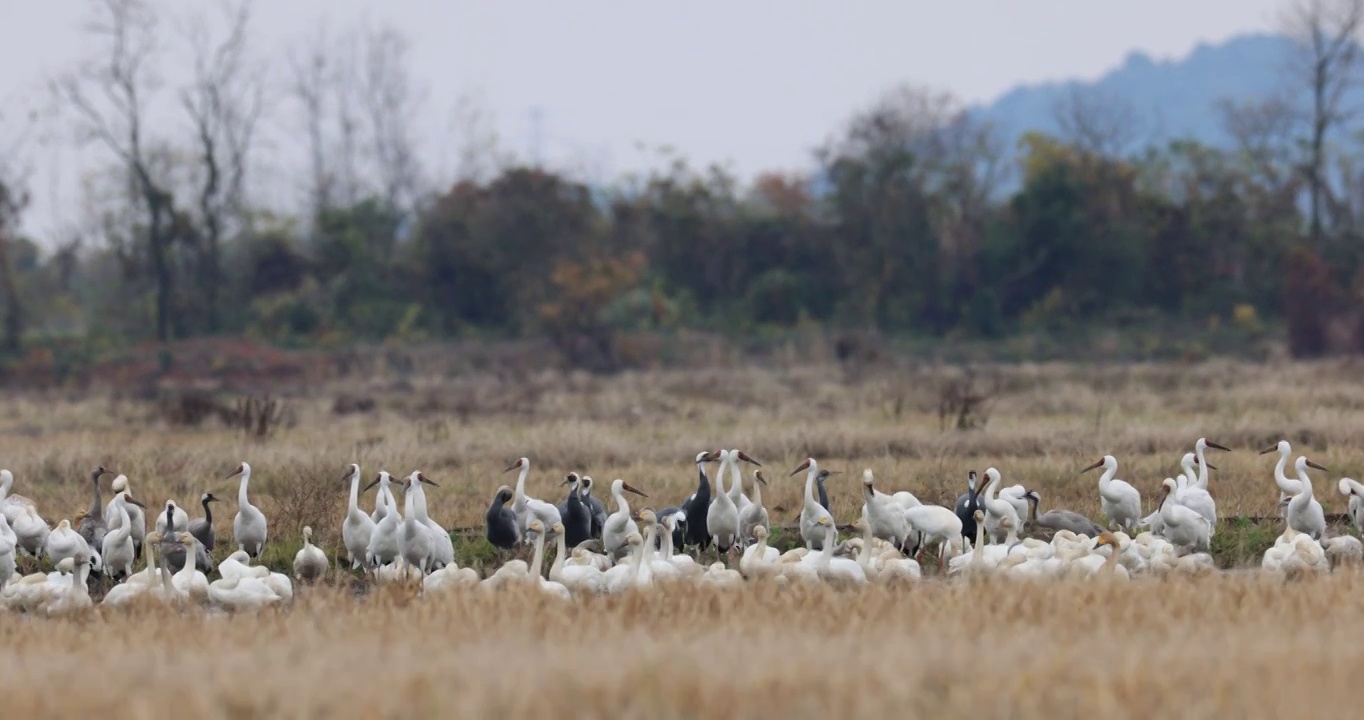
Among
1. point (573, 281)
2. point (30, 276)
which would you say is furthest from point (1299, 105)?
point (30, 276)

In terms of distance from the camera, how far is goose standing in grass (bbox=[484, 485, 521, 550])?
1351cm

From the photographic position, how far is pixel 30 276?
61500mm

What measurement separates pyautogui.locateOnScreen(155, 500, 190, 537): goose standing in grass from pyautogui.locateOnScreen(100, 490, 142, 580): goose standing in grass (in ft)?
0.84

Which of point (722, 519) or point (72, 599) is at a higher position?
point (722, 519)

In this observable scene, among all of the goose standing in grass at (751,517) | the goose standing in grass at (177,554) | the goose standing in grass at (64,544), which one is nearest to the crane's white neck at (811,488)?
the goose standing in grass at (751,517)

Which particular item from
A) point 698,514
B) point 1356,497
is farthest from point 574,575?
point 1356,497

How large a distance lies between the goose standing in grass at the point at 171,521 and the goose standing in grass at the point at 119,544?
26cm

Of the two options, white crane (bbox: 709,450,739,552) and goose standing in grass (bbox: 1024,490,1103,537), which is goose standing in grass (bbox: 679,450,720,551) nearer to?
white crane (bbox: 709,450,739,552)

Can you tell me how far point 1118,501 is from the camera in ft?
46.2

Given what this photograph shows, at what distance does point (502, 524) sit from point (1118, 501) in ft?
16.1

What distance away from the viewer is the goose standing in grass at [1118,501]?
14.0m

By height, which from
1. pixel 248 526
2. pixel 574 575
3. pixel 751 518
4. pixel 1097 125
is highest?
pixel 1097 125

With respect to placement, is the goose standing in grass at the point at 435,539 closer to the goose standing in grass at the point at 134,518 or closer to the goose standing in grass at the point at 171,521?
the goose standing in grass at the point at 171,521

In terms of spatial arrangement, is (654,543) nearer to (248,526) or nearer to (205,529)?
(248,526)
